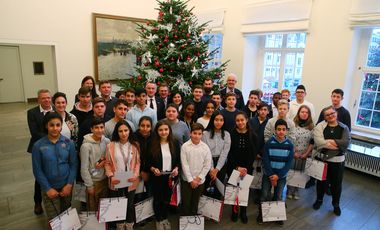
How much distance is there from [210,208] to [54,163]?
1.56 meters

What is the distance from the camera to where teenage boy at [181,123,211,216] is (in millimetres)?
2514

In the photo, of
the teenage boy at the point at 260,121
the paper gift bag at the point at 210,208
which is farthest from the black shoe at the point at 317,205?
the paper gift bag at the point at 210,208

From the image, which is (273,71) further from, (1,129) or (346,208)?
(1,129)

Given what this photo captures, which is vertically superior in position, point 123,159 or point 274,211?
point 123,159

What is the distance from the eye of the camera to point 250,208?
309cm

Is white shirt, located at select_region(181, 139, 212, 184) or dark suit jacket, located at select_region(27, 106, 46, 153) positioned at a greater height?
dark suit jacket, located at select_region(27, 106, 46, 153)

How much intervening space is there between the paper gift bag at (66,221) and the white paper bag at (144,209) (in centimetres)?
54

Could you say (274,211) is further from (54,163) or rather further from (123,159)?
(54,163)

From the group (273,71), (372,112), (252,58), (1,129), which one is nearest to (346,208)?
(372,112)

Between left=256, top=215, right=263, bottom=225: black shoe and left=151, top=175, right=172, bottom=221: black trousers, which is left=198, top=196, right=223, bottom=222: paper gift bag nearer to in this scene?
left=151, top=175, right=172, bottom=221: black trousers

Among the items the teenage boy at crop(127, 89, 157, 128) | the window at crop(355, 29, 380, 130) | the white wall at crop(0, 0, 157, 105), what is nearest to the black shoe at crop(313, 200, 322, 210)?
the window at crop(355, 29, 380, 130)

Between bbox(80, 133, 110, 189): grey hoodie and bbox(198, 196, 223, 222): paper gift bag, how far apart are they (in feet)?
3.57

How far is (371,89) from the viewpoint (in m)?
4.18

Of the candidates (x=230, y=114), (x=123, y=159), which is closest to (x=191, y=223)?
(x=123, y=159)
